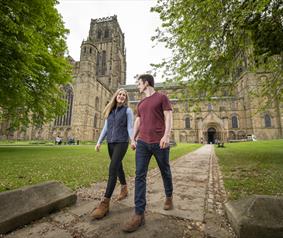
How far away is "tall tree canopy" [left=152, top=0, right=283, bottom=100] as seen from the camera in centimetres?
541

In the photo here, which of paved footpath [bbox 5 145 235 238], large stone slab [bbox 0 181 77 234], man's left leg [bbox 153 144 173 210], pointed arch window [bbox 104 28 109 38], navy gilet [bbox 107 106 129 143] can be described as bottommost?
paved footpath [bbox 5 145 235 238]

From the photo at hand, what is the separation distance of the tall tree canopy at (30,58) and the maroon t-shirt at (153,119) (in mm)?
7081

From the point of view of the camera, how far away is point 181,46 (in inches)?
265

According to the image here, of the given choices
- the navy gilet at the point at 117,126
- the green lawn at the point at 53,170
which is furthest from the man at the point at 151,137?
the green lawn at the point at 53,170

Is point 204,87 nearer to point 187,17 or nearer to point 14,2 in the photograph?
point 187,17

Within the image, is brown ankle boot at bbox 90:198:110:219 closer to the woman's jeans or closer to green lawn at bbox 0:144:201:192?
the woman's jeans

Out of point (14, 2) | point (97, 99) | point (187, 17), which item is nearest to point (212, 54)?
point (187, 17)

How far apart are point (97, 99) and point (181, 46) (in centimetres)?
3779

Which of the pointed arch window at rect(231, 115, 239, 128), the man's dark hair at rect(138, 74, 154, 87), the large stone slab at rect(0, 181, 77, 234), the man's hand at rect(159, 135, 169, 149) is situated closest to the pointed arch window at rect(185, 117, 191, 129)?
the pointed arch window at rect(231, 115, 239, 128)

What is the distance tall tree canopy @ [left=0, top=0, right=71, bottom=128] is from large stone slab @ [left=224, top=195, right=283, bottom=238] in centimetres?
885

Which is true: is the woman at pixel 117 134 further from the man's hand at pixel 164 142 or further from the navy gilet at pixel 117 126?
the man's hand at pixel 164 142

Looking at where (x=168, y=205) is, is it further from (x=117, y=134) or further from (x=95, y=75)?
(x=95, y=75)

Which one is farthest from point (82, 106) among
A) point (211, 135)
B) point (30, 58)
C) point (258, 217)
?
point (258, 217)

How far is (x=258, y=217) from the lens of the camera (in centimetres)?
173
